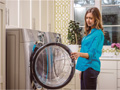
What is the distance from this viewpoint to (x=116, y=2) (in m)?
4.28

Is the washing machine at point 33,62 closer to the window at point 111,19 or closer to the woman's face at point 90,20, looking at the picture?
the woman's face at point 90,20

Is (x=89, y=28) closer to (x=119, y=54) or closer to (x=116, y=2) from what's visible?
(x=119, y=54)

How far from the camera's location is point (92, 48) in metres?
1.79

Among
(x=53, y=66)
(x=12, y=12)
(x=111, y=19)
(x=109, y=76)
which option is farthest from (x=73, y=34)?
(x=12, y=12)

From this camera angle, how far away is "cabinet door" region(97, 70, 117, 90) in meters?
3.57

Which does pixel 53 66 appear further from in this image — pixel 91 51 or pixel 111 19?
pixel 111 19

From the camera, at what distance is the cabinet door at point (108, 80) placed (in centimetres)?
357

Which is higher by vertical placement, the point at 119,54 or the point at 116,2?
the point at 116,2

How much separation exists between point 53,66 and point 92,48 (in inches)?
26.0

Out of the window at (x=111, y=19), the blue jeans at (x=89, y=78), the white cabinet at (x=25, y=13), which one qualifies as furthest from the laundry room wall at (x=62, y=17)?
the blue jeans at (x=89, y=78)

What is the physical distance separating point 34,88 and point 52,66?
1.24 ft

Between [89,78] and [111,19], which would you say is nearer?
[89,78]

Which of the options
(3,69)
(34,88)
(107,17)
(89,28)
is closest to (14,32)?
(3,69)

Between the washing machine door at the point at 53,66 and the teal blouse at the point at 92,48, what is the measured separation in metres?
0.20
